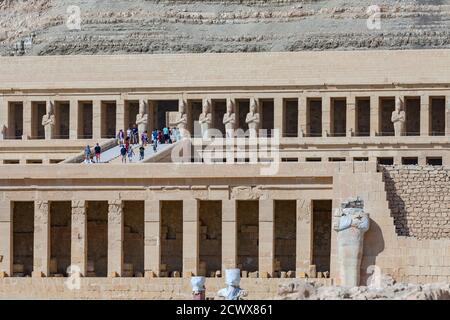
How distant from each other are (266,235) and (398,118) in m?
18.5

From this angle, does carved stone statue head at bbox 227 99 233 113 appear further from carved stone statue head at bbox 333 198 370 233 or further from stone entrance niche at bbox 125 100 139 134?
carved stone statue head at bbox 333 198 370 233

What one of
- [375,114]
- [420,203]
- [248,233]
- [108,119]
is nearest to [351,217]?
[420,203]

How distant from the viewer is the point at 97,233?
315ft

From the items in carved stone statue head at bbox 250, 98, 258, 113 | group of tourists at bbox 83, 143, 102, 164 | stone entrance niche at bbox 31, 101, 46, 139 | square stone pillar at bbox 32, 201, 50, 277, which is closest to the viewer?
square stone pillar at bbox 32, 201, 50, 277

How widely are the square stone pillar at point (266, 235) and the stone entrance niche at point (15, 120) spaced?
23.7m

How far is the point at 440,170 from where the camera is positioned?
9175cm

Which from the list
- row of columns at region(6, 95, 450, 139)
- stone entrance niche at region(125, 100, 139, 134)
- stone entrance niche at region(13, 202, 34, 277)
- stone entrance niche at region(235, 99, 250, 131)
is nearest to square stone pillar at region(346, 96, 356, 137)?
row of columns at region(6, 95, 450, 139)

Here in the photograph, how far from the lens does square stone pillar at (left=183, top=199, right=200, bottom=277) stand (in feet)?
304

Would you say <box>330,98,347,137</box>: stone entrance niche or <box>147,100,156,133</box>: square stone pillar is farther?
<box>147,100,156,133</box>: square stone pillar

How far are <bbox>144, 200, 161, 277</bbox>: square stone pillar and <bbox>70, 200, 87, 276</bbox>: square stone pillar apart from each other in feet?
7.32

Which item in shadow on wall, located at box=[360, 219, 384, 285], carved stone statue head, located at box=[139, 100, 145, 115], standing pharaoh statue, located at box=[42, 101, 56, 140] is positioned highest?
carved stone statue head, located at box=[139, 100, 145, 115]

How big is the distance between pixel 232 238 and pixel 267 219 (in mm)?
1402

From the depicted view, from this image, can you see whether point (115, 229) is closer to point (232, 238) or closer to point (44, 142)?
point (232, 238)

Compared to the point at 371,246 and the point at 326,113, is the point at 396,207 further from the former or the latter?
the point at 326,113
